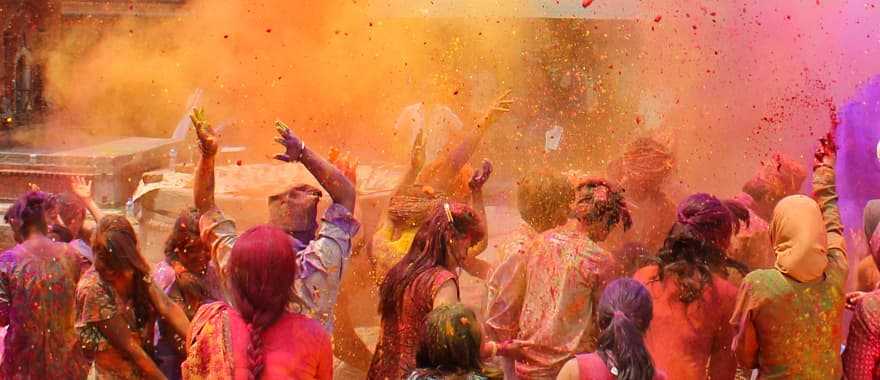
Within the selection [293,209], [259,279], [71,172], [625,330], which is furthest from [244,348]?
[71,172]

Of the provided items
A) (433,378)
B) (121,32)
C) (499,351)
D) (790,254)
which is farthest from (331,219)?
(121,32)

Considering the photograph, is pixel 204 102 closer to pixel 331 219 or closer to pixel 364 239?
pixel 364 239

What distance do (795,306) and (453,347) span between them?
1705mm

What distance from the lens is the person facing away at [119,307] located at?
15.8 feet

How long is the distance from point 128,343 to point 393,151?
21.9 ft

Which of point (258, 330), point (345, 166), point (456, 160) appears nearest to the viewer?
point (258, 330)

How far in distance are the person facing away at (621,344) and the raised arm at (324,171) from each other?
1640mm

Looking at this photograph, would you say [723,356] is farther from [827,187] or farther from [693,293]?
[827,187]

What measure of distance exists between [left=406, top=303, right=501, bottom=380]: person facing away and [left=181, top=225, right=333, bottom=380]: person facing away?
0.40 m

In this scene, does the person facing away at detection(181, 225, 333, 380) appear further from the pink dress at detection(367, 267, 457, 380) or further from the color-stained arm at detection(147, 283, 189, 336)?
the color-stained arm at detection(147, 283, 189, 336)

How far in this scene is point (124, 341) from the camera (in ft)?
15.9

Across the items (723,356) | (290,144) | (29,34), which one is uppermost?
(29,34)

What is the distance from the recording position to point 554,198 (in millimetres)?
5684

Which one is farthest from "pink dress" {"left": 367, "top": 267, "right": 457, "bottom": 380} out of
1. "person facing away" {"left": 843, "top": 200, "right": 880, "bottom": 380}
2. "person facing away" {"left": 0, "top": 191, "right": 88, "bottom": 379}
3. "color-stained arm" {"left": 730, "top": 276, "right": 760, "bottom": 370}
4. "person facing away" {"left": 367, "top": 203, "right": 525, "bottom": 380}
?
"person facing away" {"left": 843, "top": 200, "right": 880, "bottom": 380}
